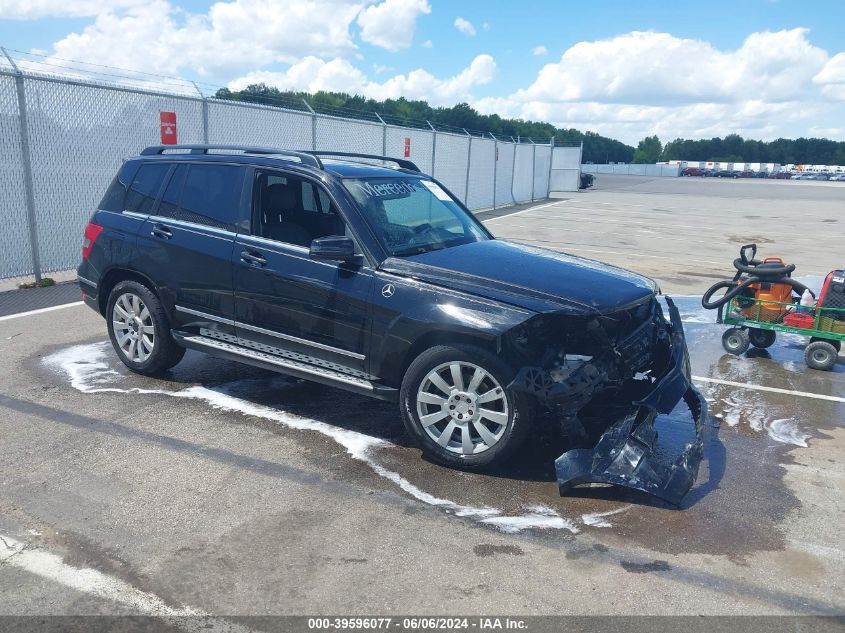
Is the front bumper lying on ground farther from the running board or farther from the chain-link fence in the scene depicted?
the chain-link fence

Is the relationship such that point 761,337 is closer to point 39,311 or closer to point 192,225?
point 192,225

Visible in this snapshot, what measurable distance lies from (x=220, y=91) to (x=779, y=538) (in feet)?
37.4

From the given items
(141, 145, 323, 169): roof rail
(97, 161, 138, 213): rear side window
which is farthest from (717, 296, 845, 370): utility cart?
(97, 161, 138, 213): rear side window

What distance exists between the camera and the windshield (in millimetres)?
5141

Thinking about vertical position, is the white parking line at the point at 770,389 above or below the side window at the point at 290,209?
below

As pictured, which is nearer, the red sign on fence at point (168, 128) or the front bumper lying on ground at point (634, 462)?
the front bumper lying on ground at point (634, 462)

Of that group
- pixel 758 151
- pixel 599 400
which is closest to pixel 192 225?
pixel 599 400

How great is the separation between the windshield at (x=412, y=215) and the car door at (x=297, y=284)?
9.4 inches

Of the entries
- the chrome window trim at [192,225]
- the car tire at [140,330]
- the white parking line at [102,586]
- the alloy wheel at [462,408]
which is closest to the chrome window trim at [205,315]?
the car tire at [140,330]

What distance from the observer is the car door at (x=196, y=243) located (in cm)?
554

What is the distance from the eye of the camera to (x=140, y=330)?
6.11 metres

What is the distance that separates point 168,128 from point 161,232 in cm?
678

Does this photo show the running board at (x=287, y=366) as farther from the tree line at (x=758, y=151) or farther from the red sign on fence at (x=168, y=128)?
the tree line at (x=758, y=151)

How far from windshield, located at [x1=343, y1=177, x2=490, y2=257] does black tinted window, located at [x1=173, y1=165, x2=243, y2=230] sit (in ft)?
3.06
